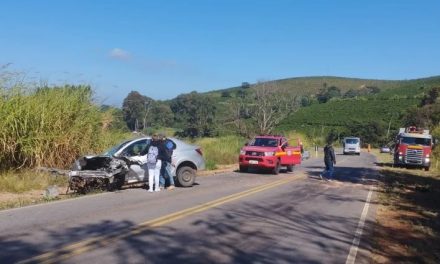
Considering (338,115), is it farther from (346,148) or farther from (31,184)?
(31,184)

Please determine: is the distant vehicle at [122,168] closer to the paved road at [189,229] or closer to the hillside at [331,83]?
the paved road at [189,229]

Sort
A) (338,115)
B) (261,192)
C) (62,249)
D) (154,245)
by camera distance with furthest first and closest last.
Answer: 1. (338,115)
2. (261,192)
3. (154,245)
4. (62,249)

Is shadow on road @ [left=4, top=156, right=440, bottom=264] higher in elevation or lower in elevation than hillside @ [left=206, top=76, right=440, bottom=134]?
lower

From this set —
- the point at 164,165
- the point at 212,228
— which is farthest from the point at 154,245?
the point at 164,165

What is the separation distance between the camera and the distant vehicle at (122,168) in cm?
1470

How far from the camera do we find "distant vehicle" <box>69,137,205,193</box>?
579 inches

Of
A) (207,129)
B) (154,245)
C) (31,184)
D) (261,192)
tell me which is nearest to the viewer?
(154,245)

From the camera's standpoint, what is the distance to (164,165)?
1619 cm

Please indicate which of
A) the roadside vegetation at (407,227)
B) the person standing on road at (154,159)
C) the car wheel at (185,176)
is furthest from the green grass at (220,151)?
the roadside vegetation at (407,227)

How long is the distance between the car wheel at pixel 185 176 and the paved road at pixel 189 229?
4.13 ft

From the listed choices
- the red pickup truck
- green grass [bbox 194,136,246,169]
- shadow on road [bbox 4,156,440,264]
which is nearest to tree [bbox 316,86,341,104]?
green grass [bbox 194,136,246,169]

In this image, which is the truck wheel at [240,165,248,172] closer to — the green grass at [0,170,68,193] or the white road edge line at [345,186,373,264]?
the green grass at [0,170,68,193]

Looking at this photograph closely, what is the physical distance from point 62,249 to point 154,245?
1356 millimetres

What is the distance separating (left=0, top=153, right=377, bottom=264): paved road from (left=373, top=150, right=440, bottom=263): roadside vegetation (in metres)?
0.34
